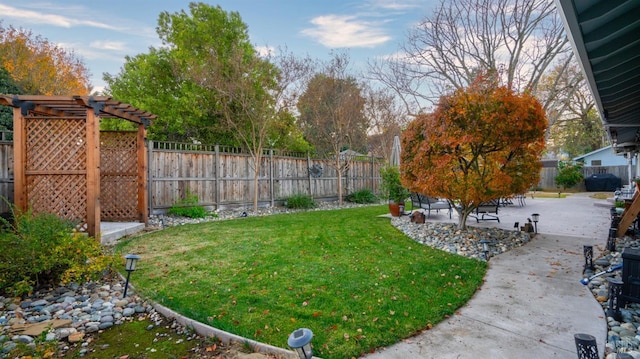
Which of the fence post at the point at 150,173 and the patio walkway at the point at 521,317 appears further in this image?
the fence post at the point at 150,173

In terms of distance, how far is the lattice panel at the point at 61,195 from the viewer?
5.70 metres

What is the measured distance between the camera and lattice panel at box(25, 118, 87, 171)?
5.66 meters

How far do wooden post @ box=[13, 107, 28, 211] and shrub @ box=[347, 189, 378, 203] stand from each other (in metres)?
10.7

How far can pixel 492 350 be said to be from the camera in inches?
95.8

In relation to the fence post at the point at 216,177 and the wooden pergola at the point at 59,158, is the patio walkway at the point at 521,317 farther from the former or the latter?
the fence post at the point at 216,177

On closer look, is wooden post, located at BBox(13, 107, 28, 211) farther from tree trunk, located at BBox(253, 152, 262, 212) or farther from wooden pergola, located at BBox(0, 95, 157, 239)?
tree trunk, located at BBox(253, 152, 262, 212)

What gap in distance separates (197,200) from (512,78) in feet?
39.4

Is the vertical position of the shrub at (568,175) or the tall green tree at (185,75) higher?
the tall green tree at (185,75)

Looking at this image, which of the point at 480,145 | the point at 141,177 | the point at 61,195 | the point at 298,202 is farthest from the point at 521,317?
the point at 298,202

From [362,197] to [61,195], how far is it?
10351 millimetres

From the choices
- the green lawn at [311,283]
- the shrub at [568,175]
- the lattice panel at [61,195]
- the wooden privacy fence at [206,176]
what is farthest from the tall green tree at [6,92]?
the shrub at [568,175]

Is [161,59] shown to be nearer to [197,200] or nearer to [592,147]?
[197,200]

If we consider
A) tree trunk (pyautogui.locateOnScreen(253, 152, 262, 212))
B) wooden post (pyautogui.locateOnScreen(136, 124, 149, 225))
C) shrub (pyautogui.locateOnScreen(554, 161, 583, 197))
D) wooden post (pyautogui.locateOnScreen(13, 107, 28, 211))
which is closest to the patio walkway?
wooden post (pyautogui.locateOnScreen(13, 107, 28, 211))

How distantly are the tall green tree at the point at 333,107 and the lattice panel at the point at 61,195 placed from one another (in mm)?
7744
